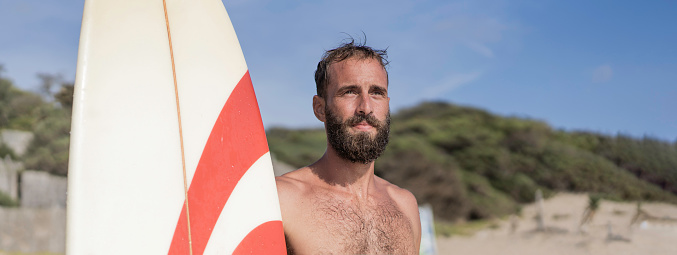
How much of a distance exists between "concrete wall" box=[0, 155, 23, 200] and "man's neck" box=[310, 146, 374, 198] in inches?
521


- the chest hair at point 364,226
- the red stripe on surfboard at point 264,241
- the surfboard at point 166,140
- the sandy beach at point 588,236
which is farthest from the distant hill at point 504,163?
the surfboard at point 166,140

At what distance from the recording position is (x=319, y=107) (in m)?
2.21

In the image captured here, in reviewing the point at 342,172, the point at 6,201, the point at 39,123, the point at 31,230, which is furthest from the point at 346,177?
the point at 39,123

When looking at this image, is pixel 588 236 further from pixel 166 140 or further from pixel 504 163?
pixel 166 140

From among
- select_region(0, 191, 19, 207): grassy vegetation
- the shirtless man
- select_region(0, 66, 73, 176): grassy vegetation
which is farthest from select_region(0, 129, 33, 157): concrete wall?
the shirtless man

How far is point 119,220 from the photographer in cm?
138

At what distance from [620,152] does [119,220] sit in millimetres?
22781

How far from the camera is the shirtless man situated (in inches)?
78.6

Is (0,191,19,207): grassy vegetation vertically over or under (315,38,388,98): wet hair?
over

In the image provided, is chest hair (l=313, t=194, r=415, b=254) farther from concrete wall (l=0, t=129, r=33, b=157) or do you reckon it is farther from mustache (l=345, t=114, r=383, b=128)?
concrete wall (l=0, t=129, r=33, b=157)

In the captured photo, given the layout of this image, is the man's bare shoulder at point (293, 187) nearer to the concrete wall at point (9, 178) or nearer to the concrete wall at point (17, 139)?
the concrete wall at point (9, 178)

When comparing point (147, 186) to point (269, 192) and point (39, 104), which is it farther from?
point (39, 104)

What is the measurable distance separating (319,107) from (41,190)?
42.4 ft

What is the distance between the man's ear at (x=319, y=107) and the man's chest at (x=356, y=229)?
0.37 metres
